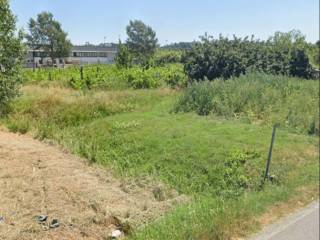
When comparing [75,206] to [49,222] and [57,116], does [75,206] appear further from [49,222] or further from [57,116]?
[57,116]

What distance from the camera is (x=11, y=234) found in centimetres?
502

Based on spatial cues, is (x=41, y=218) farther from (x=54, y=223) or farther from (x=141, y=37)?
(x=141, y=37)

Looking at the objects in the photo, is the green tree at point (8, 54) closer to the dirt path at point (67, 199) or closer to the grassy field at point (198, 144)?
the dirt path at point (67, 199)

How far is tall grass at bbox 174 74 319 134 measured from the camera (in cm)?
1184

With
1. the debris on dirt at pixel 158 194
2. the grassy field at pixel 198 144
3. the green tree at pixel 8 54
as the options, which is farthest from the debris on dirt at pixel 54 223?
the green tree at pixel 8 54

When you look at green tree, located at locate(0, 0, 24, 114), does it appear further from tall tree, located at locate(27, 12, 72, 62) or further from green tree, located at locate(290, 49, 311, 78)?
tall tree, located at locate(27, 12, 72, 62)

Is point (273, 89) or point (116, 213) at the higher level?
point (273, 89)

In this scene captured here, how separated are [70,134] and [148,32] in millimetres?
63880

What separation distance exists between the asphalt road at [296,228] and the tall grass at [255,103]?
572 cm

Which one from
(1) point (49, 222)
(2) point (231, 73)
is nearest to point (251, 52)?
(2) point (231, 73)

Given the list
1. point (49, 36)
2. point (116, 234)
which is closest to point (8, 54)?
point (116, 234)

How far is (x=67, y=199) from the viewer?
21.0 ft

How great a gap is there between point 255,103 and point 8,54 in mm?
8021

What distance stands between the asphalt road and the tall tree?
5817 cm
